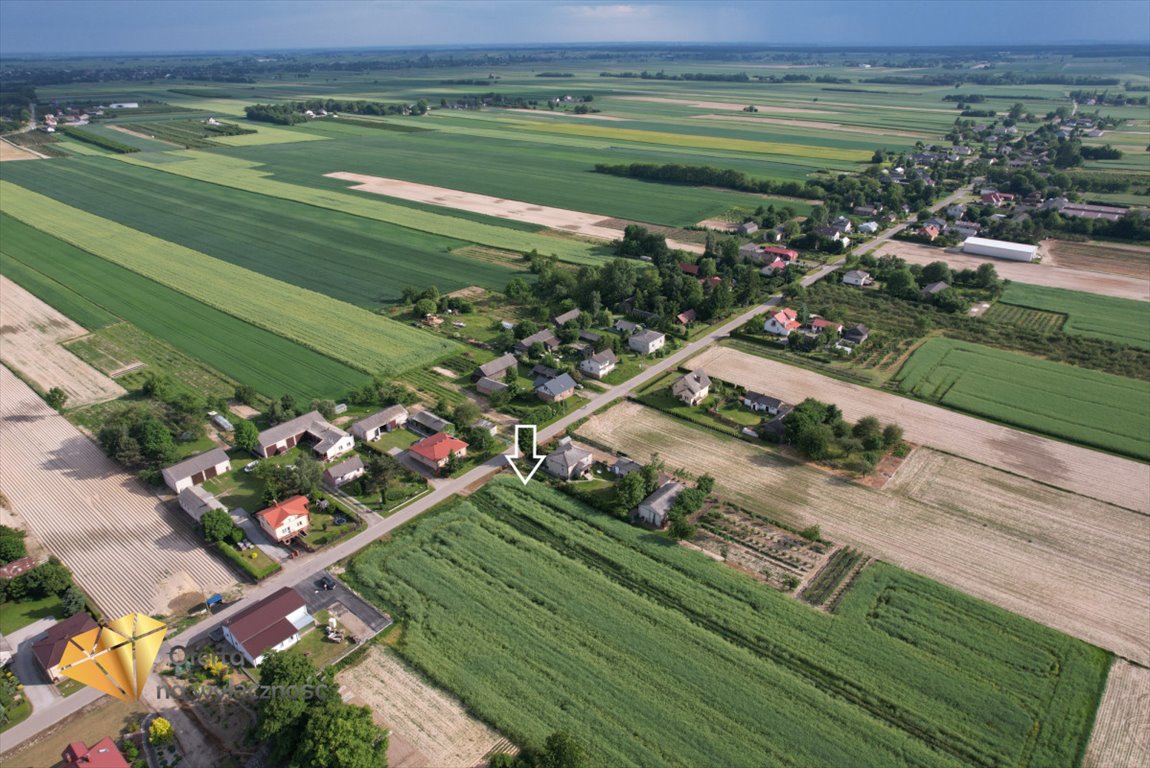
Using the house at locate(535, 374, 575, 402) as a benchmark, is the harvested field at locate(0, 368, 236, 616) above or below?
below

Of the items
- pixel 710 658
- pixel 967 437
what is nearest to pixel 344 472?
pixel 710 658

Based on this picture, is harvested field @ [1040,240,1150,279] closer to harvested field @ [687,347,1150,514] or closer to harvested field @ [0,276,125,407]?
harvested field @ [687,347,1150,514]

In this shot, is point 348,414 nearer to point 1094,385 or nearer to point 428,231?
point 428,231

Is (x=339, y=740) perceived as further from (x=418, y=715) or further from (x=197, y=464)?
(x=197, y=464)

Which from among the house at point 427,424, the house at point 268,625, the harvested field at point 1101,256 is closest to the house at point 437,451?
the house at point 427,424

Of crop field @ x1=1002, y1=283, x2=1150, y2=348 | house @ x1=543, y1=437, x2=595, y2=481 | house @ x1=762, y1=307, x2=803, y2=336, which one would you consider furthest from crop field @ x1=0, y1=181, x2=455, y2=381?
crop field @ x1=1002, y1=283, x2=1150, y2=348

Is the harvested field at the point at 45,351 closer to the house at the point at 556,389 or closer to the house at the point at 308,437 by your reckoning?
the house at the point at 308,437
